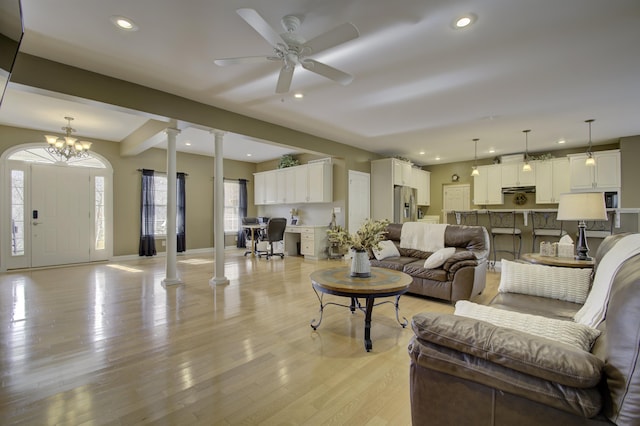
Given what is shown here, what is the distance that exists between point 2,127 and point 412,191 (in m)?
9.15

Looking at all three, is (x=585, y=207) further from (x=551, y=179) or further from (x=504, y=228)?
(x=551, y=179)

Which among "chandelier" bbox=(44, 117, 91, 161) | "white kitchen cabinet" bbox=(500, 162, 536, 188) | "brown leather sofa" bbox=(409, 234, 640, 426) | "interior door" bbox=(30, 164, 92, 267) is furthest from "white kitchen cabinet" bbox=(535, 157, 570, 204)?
"interior door" bbox=(30, 164, 92, 267)

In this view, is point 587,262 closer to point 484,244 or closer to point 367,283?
point 484,244

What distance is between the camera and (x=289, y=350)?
8.00 ft

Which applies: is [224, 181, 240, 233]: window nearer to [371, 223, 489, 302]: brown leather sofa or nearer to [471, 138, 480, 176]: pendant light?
[371, 223, 489, 302]: brown leather sofa

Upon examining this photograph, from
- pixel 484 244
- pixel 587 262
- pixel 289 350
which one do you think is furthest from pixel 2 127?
pixel 587 262

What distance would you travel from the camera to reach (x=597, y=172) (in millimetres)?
5961

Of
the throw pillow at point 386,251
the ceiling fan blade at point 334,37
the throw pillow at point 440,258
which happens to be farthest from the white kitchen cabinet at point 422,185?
the ceiling fan blade at point 334,37

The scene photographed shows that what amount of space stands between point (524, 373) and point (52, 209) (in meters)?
8.28

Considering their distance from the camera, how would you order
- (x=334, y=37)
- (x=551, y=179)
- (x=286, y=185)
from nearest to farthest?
(x=334, y=37)
(x=551, y=179)
(x=286, y=185)

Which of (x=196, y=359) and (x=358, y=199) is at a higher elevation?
(x=358, y=199)

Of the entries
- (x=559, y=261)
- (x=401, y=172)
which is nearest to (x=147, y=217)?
(x=401, y=172)

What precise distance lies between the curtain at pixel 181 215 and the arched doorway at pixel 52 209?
1.49 metres

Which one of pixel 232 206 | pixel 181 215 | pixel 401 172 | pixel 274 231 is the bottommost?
pixel 274 231
